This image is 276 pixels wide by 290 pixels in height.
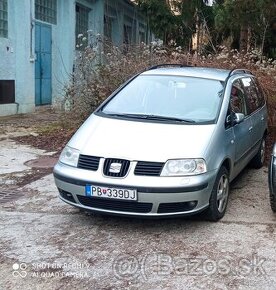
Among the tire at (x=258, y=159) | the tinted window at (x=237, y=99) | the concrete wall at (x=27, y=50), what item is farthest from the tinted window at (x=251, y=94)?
the concrete wall at (x=27, y=50)

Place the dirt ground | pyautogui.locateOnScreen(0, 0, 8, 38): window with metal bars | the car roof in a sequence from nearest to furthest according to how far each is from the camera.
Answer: the dirt ground, the car roof, pyautogui.locateOnScreen(0, 0, 8, 38): window with metal bars

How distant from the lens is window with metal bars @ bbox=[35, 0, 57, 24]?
13.8m

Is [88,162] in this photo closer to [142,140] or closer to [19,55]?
[142,140]

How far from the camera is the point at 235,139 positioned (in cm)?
537

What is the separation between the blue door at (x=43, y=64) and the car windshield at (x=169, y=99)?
340 inches

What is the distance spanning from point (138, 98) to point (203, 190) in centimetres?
172

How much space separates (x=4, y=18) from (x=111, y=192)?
372 inches

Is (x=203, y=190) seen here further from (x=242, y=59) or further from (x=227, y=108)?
(x=242, y=59)

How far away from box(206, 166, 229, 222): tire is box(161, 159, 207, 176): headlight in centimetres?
33

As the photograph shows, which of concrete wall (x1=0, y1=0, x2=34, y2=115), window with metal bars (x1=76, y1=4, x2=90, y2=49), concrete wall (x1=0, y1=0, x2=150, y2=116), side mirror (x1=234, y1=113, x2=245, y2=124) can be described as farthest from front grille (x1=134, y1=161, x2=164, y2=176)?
window with metal bars (x1=76, y1=4, x2=90, y2=49)

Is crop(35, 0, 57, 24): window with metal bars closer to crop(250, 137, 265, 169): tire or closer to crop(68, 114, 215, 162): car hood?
crop(250, 137, 265, 169): tire

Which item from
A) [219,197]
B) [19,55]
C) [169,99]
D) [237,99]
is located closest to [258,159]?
[237,99]

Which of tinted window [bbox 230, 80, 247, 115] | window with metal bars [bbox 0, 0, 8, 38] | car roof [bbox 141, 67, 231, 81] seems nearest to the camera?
tinted window [bbox 230, 80, 247, 115]

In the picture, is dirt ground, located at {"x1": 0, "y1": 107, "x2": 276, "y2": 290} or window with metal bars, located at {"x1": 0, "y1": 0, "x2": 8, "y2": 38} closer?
dirt ground, located at {"x1": 0, "y1": 107, "x2": 276, "y2": 290}
